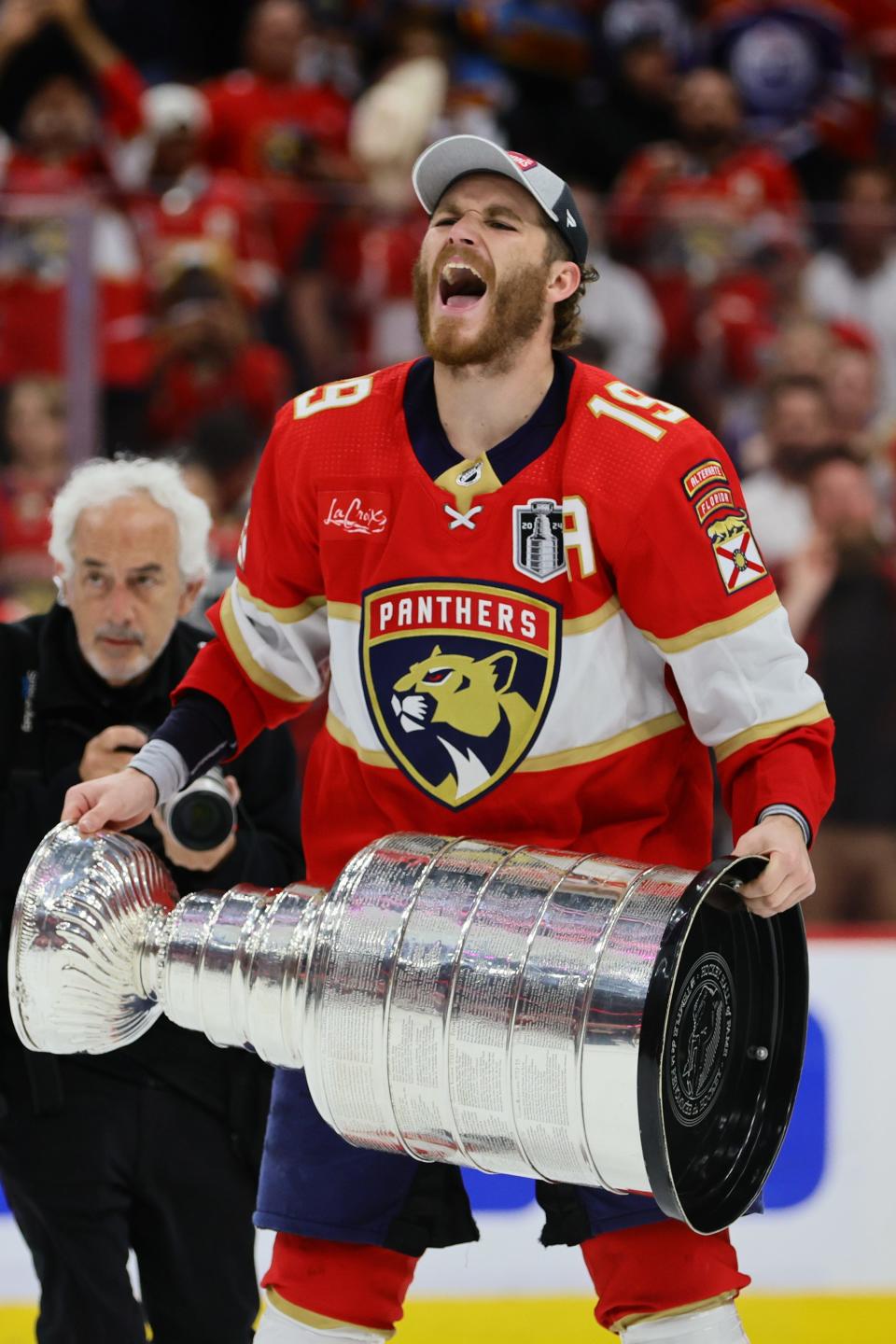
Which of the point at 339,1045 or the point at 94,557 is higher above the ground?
the point at 94,557

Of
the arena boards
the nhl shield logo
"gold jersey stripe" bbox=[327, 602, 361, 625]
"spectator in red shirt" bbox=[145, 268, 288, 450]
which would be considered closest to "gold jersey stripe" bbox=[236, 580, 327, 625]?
"gold jersey stripe" bbox=[327, 602, 361, 625]

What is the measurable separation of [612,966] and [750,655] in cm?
43

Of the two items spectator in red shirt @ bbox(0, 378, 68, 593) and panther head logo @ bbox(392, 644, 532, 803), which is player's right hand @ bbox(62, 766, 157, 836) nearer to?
panther head logo @ bbox(392, 644, 532, 803)

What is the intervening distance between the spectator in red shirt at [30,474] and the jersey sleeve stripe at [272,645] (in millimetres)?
2404

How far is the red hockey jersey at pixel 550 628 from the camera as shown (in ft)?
7.51

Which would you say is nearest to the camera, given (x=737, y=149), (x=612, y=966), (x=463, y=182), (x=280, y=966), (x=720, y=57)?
(x=612, y=966)

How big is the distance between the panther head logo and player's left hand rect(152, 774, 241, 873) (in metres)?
0.39

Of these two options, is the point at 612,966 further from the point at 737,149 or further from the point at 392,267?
the point at 737,149

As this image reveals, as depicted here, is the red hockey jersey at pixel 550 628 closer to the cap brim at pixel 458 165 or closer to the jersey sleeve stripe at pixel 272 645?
the jersey sleeve stripe at pixel 272 645

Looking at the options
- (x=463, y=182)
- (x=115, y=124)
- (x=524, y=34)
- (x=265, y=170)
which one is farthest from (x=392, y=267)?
(x=463, y=182)

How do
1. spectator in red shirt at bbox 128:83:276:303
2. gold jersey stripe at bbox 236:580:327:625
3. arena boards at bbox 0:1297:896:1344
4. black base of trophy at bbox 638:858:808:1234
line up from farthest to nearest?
spectator in red shirt at bbox 128:83:276:303 → arena boards at bbox 0:1297:896:1344 → gold jersey stripe at bbox 236:580:327:625 → black base of trophy at bbox 638:858:808:1234

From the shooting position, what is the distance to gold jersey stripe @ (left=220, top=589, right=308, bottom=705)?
8.52 ft

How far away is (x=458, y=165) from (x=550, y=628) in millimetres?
587

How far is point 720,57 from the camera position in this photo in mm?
7160
